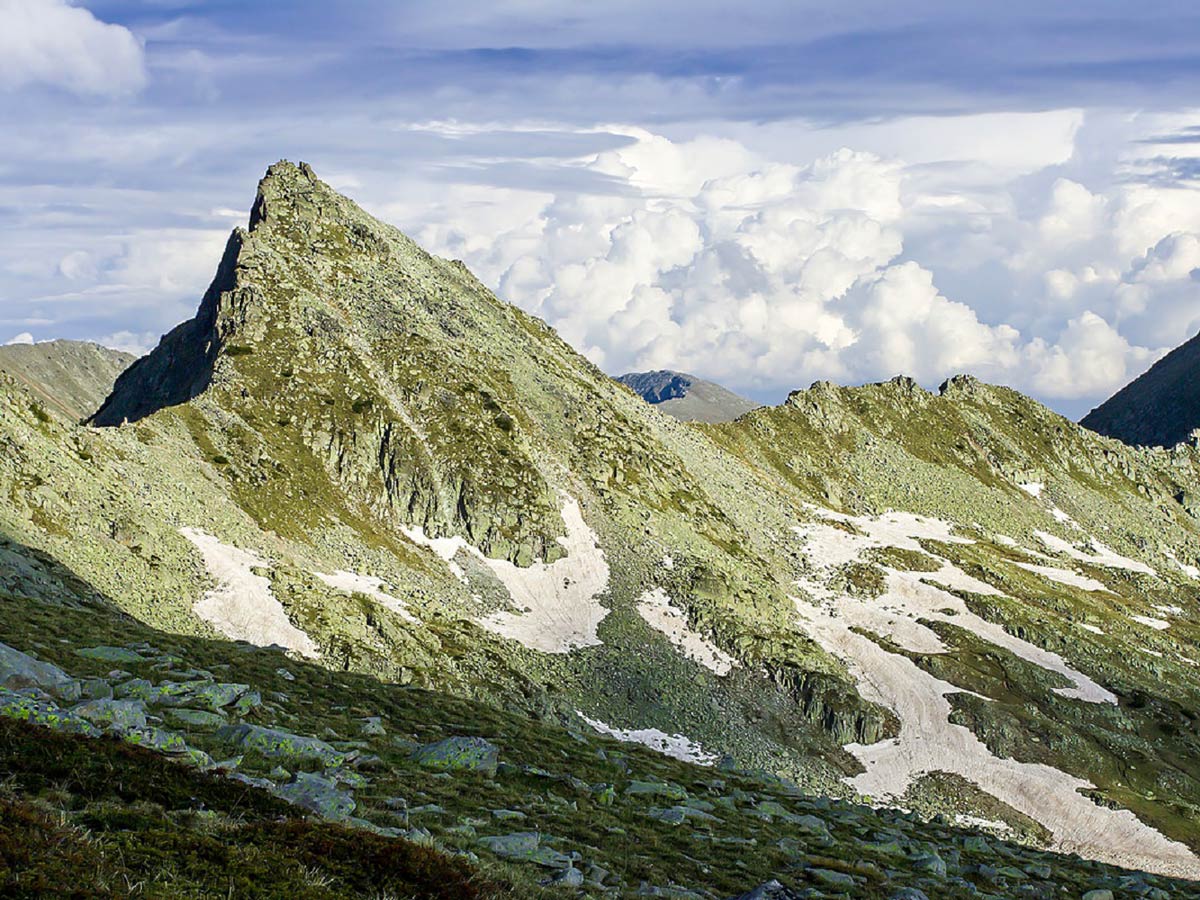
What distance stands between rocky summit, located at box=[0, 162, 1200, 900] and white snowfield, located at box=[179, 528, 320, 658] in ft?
→ 1.12

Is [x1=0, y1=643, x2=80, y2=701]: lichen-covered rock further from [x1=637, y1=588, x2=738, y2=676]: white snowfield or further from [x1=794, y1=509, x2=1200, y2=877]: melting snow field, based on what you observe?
[x1=794, y1=509, x2=1200, y2=877]: melting snow field

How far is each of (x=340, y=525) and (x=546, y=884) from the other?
8614 cm

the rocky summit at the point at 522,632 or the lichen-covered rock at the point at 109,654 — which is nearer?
the rocky summit at the point at 522,632

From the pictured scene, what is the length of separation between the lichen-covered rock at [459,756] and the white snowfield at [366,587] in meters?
57.9

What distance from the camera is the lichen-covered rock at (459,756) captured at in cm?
2881

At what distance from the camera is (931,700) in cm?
10312

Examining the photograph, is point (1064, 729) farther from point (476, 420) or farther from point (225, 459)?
point (225, 459)

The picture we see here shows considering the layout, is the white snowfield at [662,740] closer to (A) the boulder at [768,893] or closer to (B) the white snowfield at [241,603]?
(B) the white snowfield at [241,603]

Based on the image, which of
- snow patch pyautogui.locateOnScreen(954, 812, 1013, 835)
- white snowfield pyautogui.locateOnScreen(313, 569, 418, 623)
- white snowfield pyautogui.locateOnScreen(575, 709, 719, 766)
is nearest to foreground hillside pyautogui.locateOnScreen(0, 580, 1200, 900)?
white snowfield pyautogui.locateOnScreen(575, 709, 719, 766)

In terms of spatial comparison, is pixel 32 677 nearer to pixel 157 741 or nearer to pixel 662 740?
pixel 157 741

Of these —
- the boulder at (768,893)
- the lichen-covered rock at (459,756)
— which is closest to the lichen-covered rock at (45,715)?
the lichen-covered rock at (459,756)

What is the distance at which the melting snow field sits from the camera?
86.2 m

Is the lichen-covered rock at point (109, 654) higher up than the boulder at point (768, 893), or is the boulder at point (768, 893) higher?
the lichen-covered rock at point (109, 654)

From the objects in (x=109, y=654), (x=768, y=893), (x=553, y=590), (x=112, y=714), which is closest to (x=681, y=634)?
(x=553, y=590)
